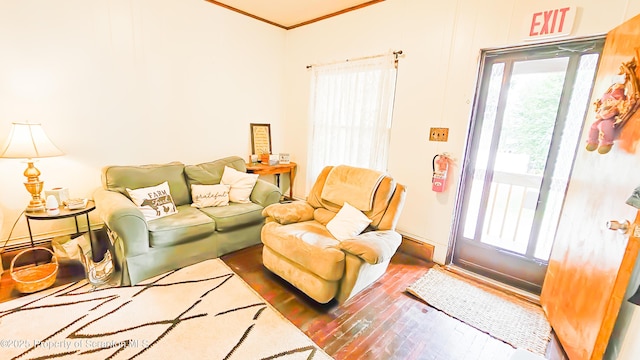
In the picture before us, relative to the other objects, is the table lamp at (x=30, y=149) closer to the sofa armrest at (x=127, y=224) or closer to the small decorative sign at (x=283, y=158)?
the sofa armrest at (x=127, y=224)

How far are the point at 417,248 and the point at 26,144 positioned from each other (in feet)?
11.7

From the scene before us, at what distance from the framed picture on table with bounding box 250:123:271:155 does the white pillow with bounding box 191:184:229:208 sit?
1128 millimetres

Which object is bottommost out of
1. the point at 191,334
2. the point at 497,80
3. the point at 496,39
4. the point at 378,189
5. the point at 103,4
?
the point at 191,334

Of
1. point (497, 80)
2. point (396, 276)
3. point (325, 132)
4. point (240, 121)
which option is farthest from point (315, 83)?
point (396, 276)

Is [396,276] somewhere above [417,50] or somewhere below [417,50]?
below

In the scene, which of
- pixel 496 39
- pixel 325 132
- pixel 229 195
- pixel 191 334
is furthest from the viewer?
pixel 325 132

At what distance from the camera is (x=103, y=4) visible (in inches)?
100

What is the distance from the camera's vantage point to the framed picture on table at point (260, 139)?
12.9 feet

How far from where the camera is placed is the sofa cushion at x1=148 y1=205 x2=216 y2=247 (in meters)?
2.25

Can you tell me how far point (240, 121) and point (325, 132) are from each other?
3.96ft

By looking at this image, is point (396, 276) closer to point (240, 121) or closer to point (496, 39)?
point (496, 39)

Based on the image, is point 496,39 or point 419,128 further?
point 419,128

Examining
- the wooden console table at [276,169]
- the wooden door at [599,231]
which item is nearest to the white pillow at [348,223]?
the wooden door at [599,231]

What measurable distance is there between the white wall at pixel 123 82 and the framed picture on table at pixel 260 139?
117mm
